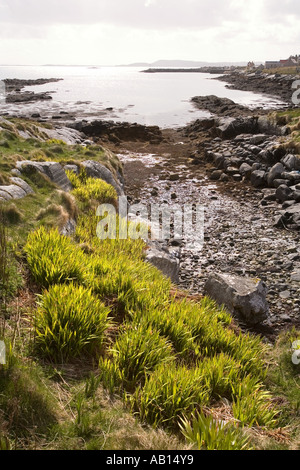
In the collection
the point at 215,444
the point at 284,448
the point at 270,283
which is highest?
the point at 215,444

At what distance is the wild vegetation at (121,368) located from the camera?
2.97 metres

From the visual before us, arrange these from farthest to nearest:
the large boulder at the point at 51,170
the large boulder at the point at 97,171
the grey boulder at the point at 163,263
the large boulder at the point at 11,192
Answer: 1. the large boulder at the point at 97,171
2. the large boulder at the point at 51,170
3. the grey boulder at the point at 163,263
4. the large boulder at the point at 11,192

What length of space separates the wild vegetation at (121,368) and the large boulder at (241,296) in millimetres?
1202

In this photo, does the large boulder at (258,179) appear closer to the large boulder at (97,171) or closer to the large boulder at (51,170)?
the large boulder at (97,171)

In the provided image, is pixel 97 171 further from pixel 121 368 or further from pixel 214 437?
pixel 214 437

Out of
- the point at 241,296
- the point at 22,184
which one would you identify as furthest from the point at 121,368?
the point at 22,184

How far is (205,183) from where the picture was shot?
20328 mm

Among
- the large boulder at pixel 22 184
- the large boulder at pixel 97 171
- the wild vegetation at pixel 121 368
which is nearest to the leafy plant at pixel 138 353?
the wild vegetation at pixel 121 368

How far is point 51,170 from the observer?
10461 mm

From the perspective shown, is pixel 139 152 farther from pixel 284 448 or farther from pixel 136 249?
pixel 284 448

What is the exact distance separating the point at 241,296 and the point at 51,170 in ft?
21.5

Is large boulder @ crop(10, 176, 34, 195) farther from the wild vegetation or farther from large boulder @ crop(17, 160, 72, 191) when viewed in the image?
the wild vegetation

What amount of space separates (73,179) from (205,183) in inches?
416
